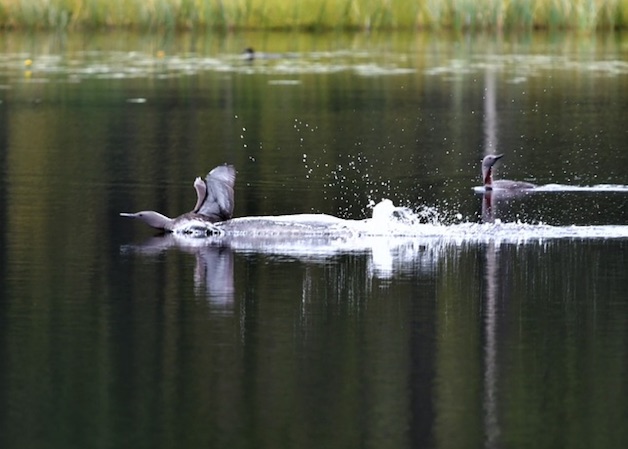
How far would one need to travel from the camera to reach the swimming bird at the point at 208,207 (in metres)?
16.8

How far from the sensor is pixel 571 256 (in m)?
15.1

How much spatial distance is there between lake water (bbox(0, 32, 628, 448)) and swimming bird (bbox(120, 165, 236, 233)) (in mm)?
313

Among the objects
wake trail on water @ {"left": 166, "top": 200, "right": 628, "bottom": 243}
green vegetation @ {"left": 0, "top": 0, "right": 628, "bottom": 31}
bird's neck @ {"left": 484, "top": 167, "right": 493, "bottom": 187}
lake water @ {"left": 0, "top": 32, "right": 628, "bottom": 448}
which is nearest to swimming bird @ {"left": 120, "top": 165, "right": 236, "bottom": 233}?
wake trail on water @ {"left": 166, "top": 200, "right": 628, "bottom": 243}

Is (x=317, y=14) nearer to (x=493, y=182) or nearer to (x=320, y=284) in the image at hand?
(x=493, y=182)

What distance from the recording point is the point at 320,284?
13.9 metres

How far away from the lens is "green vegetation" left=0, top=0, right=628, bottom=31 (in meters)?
48.2

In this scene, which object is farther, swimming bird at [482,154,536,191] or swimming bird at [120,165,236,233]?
swimming bird at [482,154,536,191]

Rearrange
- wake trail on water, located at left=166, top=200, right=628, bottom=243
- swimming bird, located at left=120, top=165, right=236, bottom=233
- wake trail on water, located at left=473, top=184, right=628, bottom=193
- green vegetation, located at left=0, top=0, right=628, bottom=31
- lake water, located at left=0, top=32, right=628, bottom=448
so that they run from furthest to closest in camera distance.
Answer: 1. green vegetation, located at left=0, top=0, right=628, bottom=31
2. wake trail on water, located at left=473, top=184, right=628, bottom=193
3. swimming bird, located at left=120, top=165, right=236, bottom=233
4. wake trail on water, located at left=166, top=200, right=628, bottom=243
5. lake water, located at left=0, top=32, right=628, bottom=448

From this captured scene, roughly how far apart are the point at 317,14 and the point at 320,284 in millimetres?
38019

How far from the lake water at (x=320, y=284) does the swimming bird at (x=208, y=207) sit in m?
0.31

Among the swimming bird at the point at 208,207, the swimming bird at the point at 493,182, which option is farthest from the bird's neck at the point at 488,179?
the swimming bird at the point at 208,207

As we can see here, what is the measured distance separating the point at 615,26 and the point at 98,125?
24842 mm

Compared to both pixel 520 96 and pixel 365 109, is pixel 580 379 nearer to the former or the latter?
pixel 365 109

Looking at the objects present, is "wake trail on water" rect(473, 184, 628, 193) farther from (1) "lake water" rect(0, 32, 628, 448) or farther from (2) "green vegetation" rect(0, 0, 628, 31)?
(2) "green vegetation" rect(0, 0, 628, 31)
